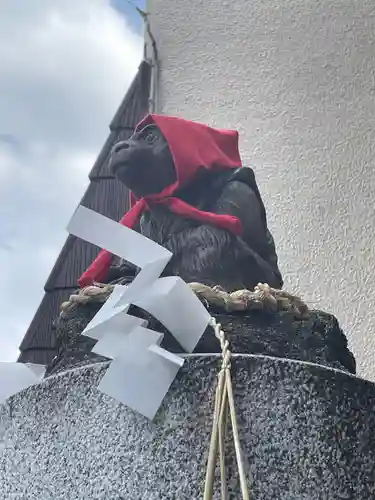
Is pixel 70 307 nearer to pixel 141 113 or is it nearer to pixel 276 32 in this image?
pixel 141 113

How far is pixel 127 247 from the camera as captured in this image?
0.69m

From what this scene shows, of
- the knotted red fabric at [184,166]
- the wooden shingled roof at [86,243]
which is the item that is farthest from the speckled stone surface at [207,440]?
the wooden shingled roof at [86,243]

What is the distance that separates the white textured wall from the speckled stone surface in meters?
1.03

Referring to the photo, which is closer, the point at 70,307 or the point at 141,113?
the point at 70,307

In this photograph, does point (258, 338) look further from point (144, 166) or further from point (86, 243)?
point (86, 243)

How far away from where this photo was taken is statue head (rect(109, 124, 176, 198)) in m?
0.89

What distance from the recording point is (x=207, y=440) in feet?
2.03

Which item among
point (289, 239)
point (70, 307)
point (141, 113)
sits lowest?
point (289, 239)

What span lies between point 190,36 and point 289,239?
66cm

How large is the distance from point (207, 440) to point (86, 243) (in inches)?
53.2

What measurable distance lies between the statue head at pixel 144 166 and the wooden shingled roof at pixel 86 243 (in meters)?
0.99

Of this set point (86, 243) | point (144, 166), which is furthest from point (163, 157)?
point (86, 243)

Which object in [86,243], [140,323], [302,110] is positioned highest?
[140,323]

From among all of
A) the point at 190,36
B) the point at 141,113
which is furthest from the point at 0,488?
the point at 190,36
